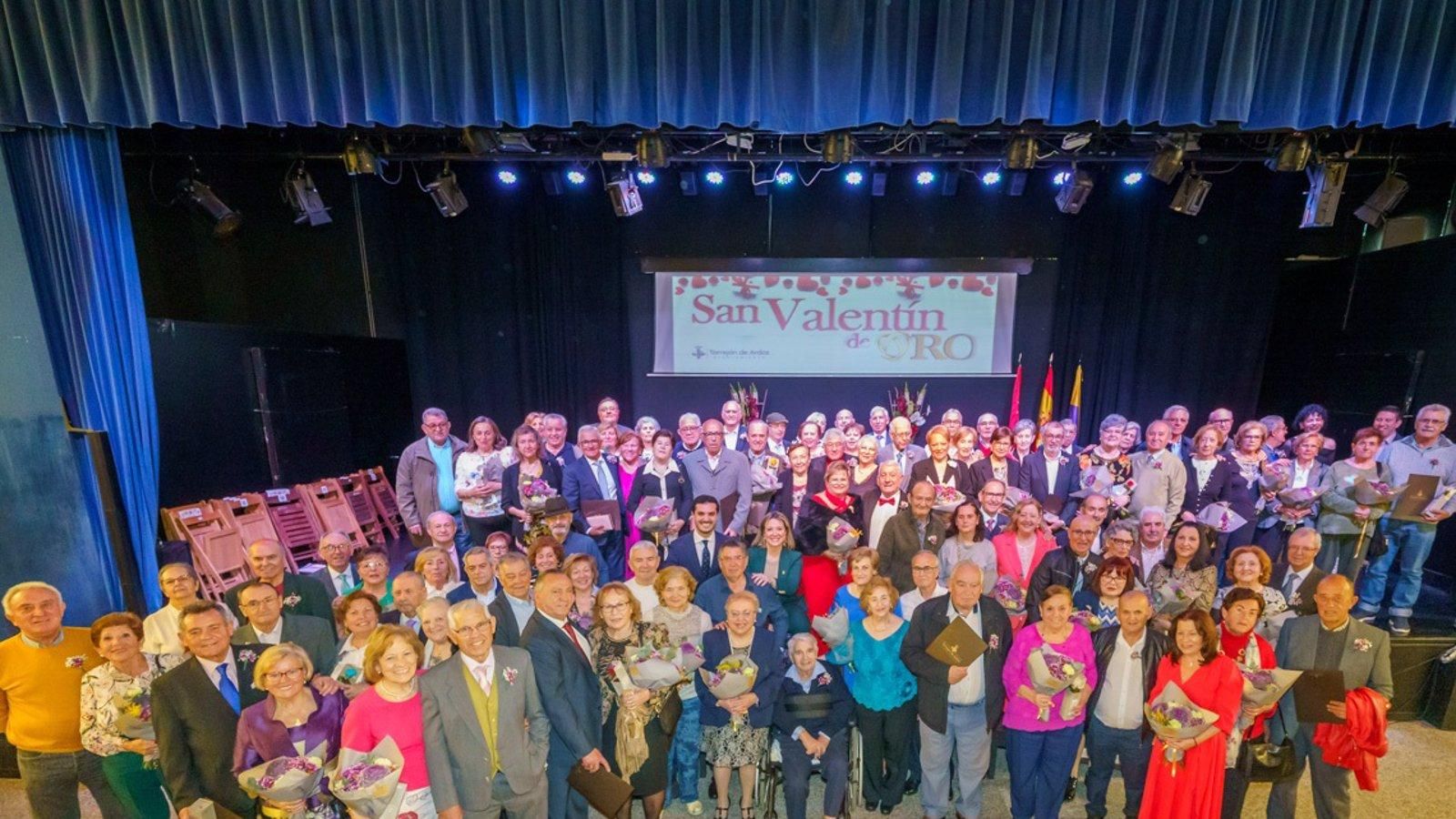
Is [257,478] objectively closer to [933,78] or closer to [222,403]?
[222,403]

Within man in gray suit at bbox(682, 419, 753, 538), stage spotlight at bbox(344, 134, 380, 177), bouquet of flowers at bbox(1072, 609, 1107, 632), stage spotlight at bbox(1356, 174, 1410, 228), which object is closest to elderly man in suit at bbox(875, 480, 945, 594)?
bouquet of flowers at bbox(1072, 609, 1107, 632)

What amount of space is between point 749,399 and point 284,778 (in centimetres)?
641

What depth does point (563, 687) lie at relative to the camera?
2.81m

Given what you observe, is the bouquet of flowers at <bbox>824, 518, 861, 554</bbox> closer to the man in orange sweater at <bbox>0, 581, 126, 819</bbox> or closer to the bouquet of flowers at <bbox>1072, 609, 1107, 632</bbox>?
the bouquet of flowers at <bbox>1072, 609, 1107, 632</bbox>

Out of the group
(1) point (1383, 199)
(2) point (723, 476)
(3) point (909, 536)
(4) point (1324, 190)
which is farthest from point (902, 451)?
(1) point (1383, 199)

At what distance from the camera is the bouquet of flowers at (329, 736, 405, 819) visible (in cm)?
223

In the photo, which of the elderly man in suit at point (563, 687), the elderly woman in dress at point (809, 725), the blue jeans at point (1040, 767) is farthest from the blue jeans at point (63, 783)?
the blue jeans at point (1040, 767)

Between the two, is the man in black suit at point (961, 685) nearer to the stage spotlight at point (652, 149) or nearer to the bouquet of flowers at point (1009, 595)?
the bouquet of flowers at point (1009, 595)

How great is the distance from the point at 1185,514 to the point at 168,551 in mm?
8625

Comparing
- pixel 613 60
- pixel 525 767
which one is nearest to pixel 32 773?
pixel 525 767

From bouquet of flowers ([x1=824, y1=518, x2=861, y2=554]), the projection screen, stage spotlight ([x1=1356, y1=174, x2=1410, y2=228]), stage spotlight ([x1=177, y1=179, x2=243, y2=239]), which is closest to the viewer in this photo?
bouquet of flowers ([x1=824, y1=518, x2=861, y2=554])

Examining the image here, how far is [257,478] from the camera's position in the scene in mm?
6367

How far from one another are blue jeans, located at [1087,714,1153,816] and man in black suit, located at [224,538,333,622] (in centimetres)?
437

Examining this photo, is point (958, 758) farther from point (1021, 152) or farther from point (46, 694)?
point (1021, 152)
